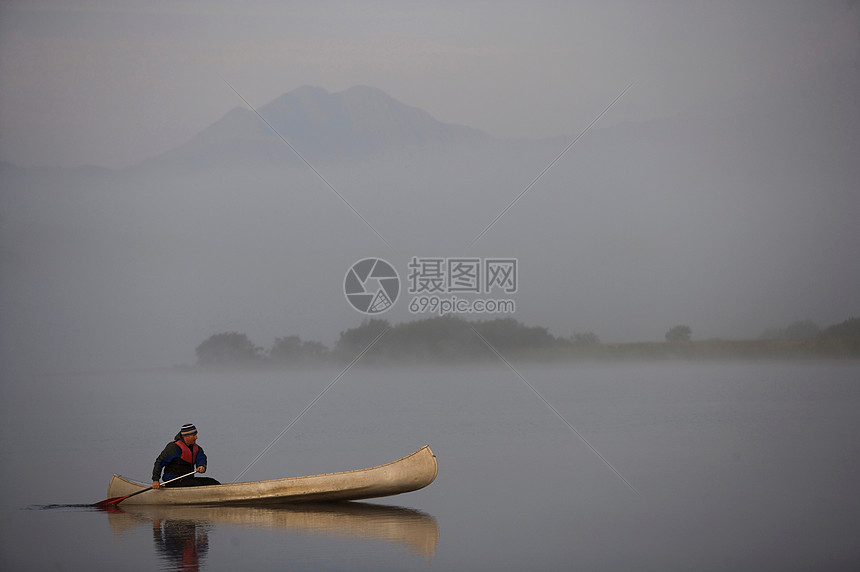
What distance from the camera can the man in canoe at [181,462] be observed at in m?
14.7

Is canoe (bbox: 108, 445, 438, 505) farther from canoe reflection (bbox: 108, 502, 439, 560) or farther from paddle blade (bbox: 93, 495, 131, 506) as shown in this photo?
paddle blade (bbox: 93, 495, 131, 506)

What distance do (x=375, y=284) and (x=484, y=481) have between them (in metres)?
39.6

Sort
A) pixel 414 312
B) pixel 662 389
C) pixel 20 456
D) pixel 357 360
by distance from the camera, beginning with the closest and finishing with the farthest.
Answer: pixel 20 456
pixel 662 389
pixel 414 312
pixel 357 360

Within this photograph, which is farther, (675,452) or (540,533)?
(675,452)

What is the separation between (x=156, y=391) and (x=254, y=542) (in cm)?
4175

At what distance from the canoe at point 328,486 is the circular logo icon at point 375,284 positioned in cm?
4183

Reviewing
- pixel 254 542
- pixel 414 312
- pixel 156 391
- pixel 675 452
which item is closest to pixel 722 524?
pixel 254 542

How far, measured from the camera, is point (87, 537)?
13344 millimetres

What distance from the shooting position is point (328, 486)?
1445cm

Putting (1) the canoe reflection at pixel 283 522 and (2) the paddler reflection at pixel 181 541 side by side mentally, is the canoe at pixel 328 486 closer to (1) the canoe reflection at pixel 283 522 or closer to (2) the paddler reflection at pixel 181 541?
(1) the canoe reflection at pixel 283 522

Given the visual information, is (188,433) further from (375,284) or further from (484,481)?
(375,284)

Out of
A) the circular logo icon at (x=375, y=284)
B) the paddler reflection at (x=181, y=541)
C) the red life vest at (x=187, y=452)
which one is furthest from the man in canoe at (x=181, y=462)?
the circular logo icon at (x=375, y=284)

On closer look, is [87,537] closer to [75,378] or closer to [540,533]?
[540,533]

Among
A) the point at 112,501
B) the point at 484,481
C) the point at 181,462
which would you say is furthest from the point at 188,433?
the point at 484,481
